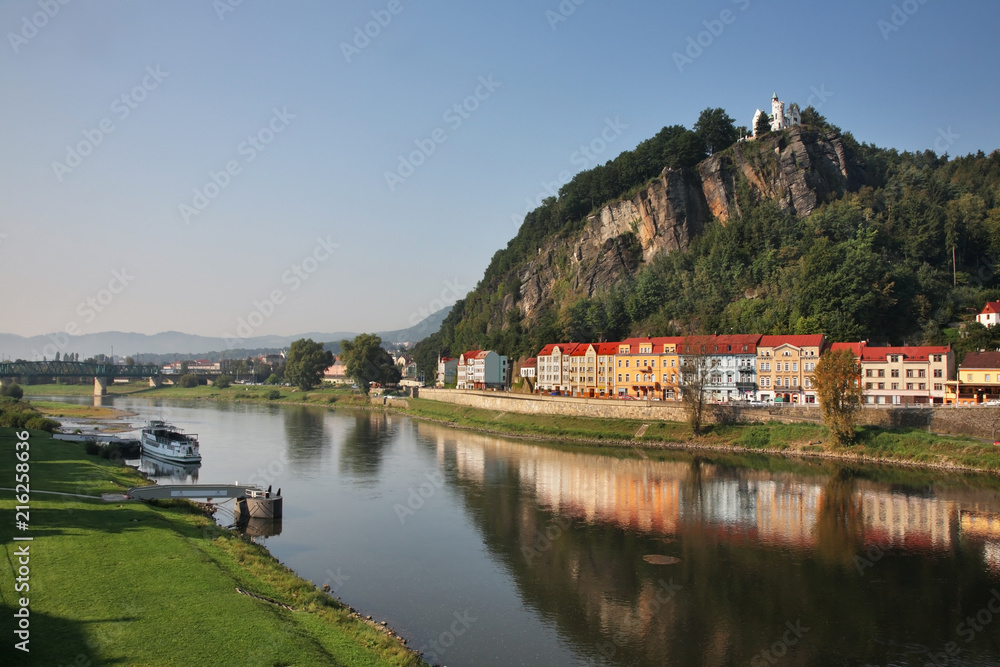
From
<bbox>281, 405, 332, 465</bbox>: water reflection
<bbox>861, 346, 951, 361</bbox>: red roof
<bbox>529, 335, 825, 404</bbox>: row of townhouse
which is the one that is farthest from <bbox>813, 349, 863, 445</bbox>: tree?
<bbox>281, 405, 332, 465</bbox>: water reflection

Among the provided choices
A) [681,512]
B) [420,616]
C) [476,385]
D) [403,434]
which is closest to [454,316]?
[476,385]

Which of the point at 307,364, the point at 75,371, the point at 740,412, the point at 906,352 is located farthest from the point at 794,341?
the point at 75,371

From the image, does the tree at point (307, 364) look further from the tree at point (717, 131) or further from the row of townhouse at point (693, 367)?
the tree at point (717, 131)

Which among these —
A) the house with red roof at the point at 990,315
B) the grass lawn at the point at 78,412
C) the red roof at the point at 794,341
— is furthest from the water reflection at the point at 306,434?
the house with red roof at the point at 990,315

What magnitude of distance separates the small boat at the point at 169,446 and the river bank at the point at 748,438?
2683 centimetres

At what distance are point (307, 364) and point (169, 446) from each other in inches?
2768

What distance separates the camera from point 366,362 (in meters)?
101

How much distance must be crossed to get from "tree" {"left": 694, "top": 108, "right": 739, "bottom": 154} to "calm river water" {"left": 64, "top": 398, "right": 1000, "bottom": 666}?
58098 millimetres

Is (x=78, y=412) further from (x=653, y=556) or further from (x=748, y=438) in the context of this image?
(x=653, y=556)

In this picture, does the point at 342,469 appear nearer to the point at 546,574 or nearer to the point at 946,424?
the point at 546,574

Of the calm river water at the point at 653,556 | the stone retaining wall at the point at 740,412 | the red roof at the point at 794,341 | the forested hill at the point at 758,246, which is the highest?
the forested hill at the point at 758,246

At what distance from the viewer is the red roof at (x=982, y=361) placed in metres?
46.3

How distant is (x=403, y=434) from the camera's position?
64125 mm

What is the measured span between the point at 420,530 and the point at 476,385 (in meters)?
62.2
